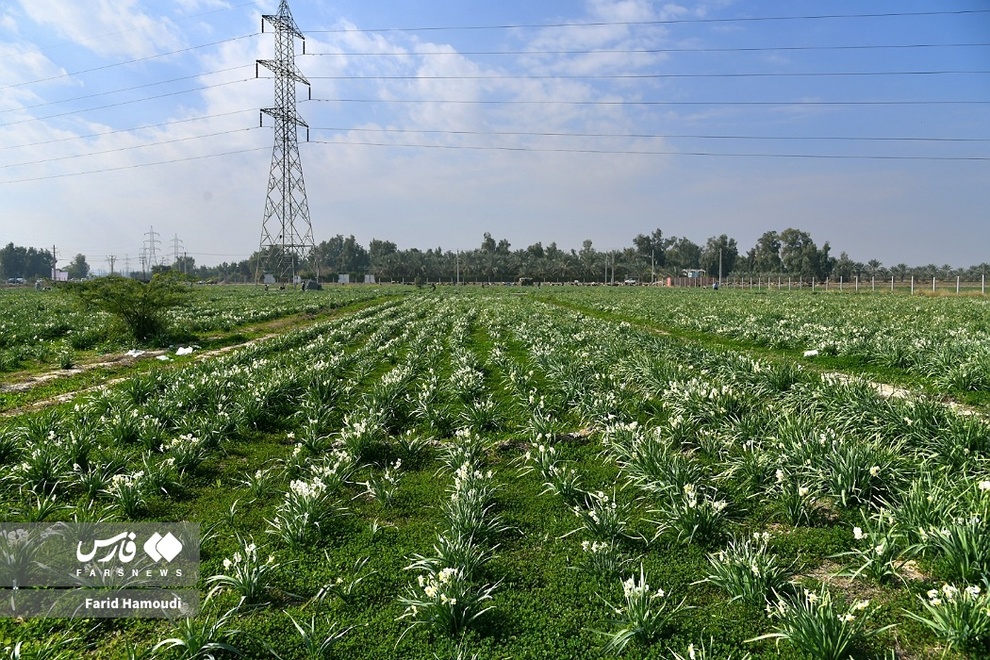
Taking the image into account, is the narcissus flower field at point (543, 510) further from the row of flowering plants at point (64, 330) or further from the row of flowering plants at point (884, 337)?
the row of flowering plants at point (64, 330)

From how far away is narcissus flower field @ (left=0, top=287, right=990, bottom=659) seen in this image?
3.46 m

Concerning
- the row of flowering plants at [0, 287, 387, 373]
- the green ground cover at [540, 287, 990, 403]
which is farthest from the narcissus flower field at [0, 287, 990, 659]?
the row of flowering plants at [0, 287, 387, 373]

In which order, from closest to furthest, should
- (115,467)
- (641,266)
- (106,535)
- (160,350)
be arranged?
(106,535) → (115,467) → (160,350) → (641,266)

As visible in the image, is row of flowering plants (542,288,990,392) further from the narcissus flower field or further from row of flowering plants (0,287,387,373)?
row of flowering plants (0,287,387,373)

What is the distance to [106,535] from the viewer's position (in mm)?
4824

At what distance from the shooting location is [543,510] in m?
5.46

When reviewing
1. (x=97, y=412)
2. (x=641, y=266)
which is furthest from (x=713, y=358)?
(x=641, y=266)

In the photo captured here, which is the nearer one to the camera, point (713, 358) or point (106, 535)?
point (106, 535)

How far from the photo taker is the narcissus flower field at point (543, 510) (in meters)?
3.46

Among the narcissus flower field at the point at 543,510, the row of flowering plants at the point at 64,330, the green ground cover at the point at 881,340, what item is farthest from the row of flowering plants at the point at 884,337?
the row of flowering plants at the point at 64,330

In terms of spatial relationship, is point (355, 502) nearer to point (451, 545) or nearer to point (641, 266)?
point (451, 545)

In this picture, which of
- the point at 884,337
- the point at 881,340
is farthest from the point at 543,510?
the point at 884,337

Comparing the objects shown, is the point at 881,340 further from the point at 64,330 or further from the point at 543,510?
the point at 64,330

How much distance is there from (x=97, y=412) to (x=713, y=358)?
12368 mm
